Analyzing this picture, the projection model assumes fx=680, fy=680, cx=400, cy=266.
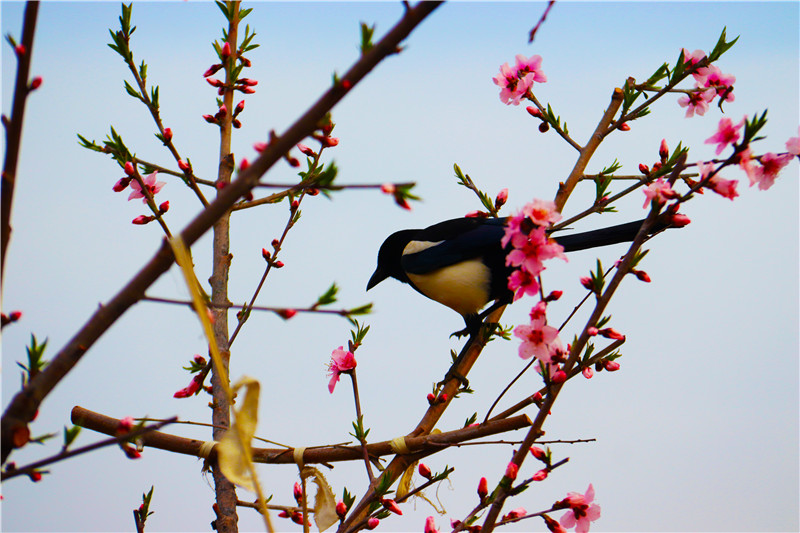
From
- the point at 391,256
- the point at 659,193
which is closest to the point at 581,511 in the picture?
the point at 659,193

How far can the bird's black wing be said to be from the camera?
113 inches

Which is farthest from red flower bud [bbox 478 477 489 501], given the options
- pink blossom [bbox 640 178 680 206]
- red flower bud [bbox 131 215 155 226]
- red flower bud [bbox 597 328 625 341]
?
red flower bud [bbox 131 215 155 226]

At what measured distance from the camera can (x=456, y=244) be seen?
2994 millimetres

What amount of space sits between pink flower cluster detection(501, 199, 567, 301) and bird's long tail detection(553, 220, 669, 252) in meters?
1.01

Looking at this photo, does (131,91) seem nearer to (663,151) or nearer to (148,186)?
(148,186)

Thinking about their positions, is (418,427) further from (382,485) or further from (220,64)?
(220,64)

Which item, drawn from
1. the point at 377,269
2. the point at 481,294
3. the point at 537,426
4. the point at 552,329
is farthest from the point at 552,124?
the point at 377,269

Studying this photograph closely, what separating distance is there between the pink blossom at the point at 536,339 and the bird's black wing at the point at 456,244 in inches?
53.9

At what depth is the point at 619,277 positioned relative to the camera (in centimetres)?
136

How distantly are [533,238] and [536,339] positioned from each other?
0.78ft

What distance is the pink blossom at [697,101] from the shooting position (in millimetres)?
2144

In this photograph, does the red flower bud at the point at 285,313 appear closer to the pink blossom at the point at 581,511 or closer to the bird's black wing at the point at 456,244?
the pink blossom at the point at 581,511

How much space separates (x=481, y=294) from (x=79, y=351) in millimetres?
2059

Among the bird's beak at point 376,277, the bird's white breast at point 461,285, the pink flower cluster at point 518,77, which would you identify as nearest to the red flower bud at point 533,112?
the pink flower cluster at point 518,77
